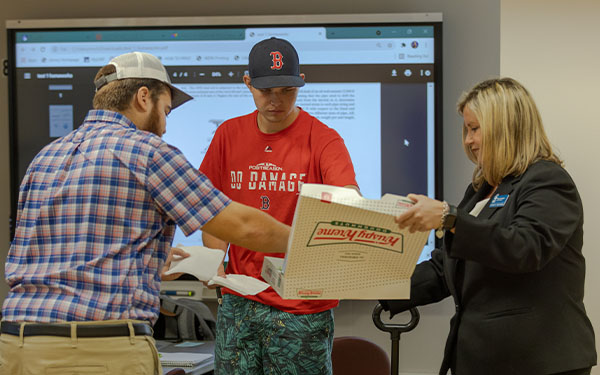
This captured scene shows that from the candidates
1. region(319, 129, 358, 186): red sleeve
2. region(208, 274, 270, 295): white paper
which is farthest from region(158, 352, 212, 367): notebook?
region(319, 129, 358, 186): red sleeve

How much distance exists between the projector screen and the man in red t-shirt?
1.58 meters

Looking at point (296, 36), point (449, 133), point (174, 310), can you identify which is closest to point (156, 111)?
point (174, 310)

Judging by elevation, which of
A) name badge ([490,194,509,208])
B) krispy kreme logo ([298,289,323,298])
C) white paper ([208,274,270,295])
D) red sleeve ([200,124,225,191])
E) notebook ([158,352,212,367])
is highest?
red sleeve ([200,124,225,191])

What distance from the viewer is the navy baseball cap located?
Answer: 2111 mm

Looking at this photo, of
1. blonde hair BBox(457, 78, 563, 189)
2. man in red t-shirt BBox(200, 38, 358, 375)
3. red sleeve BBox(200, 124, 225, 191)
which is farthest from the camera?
red sleeve BBox(200, 124, 225, 191)

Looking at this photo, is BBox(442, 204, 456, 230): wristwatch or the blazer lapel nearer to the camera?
BBox(442, 204, 456, 230): wristwatch

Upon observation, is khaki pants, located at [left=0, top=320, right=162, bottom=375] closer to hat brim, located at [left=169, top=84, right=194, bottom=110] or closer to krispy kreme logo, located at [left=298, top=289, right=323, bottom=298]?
krispy kreme logo, located at [left=298, top=289, right=323, bottom=298]

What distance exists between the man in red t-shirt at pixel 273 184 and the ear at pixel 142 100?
1.54 feet

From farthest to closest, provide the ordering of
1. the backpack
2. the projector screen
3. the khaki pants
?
the projector screen
the backpack
the khaki pants

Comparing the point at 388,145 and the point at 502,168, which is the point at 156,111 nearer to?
the point at 502,168

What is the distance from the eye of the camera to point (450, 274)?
6.39ft

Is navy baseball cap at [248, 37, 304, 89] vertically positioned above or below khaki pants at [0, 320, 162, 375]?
above

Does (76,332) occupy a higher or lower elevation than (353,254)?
lower

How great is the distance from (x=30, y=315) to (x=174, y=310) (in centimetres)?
188
